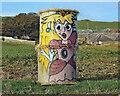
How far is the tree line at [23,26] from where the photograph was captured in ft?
177

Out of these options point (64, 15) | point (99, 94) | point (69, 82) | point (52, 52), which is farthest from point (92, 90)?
point (64, 15)

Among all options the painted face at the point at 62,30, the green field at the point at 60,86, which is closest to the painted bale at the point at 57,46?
the painted face at the point at 62,30

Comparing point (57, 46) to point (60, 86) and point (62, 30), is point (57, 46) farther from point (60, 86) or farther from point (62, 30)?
point (60, 86)

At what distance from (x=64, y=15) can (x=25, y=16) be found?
1800 inches

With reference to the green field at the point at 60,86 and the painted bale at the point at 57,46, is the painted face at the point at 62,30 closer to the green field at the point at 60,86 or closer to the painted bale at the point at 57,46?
the painted bale at the point at 57,46

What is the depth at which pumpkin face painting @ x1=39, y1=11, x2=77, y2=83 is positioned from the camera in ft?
35.0

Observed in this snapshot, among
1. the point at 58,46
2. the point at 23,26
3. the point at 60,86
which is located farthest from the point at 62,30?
the point at 23,26

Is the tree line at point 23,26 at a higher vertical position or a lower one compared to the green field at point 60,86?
higher

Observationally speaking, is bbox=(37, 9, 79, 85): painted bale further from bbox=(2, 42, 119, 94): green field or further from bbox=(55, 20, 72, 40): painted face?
bbox=(2, 42, 119, 94): green field

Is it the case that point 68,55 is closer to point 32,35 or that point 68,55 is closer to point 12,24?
point 32,35

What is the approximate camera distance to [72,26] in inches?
432

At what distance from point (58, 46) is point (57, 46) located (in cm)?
5

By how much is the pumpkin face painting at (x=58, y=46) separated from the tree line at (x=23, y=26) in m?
42.5

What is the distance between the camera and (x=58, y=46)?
10.7 metres
